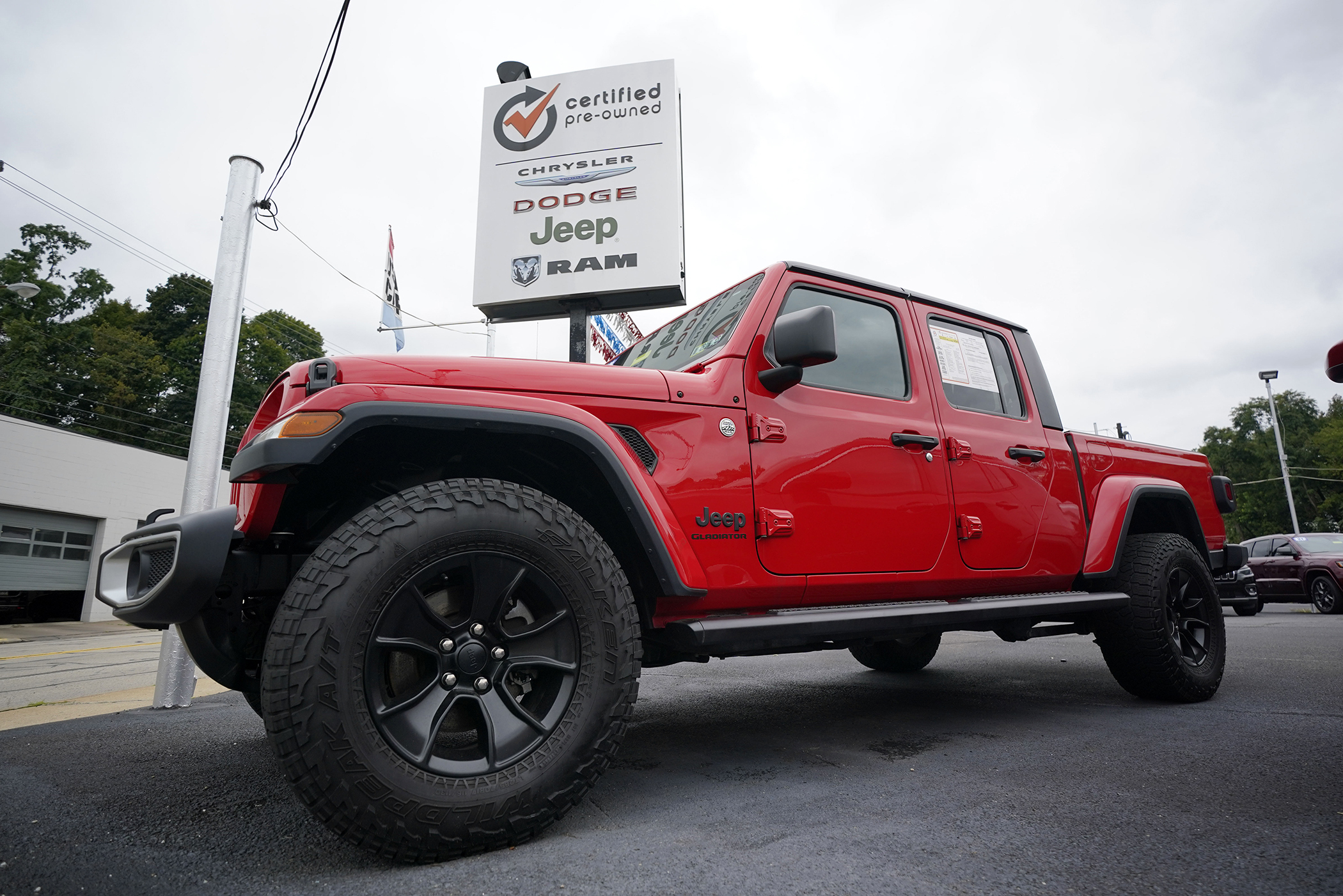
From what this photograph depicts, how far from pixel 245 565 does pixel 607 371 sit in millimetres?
1223

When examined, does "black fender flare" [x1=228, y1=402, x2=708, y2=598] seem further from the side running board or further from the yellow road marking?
the yellow road marking

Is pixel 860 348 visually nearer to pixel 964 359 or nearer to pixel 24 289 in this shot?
pixel 964 359

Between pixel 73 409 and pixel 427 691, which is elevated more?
pixel 73 409

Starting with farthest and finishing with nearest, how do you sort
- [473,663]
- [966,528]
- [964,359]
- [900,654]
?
[900,654]
[964,359]
[966,528]
[473,663]

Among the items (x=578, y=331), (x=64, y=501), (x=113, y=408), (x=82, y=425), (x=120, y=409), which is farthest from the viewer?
(x=113, y=408)

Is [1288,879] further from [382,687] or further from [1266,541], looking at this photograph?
[1266,541]

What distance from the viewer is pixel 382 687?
1.80 meters

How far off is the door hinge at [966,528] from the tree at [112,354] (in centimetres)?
3104

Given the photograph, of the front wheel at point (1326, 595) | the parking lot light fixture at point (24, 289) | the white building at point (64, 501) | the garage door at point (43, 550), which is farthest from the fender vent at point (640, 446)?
the garage door at point (43, 550)

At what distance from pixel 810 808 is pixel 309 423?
1.83 meters

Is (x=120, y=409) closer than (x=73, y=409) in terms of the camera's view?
No

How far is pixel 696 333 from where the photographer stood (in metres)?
3.13

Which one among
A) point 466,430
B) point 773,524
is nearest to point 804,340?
point 773,524

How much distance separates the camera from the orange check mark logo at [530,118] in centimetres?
961
